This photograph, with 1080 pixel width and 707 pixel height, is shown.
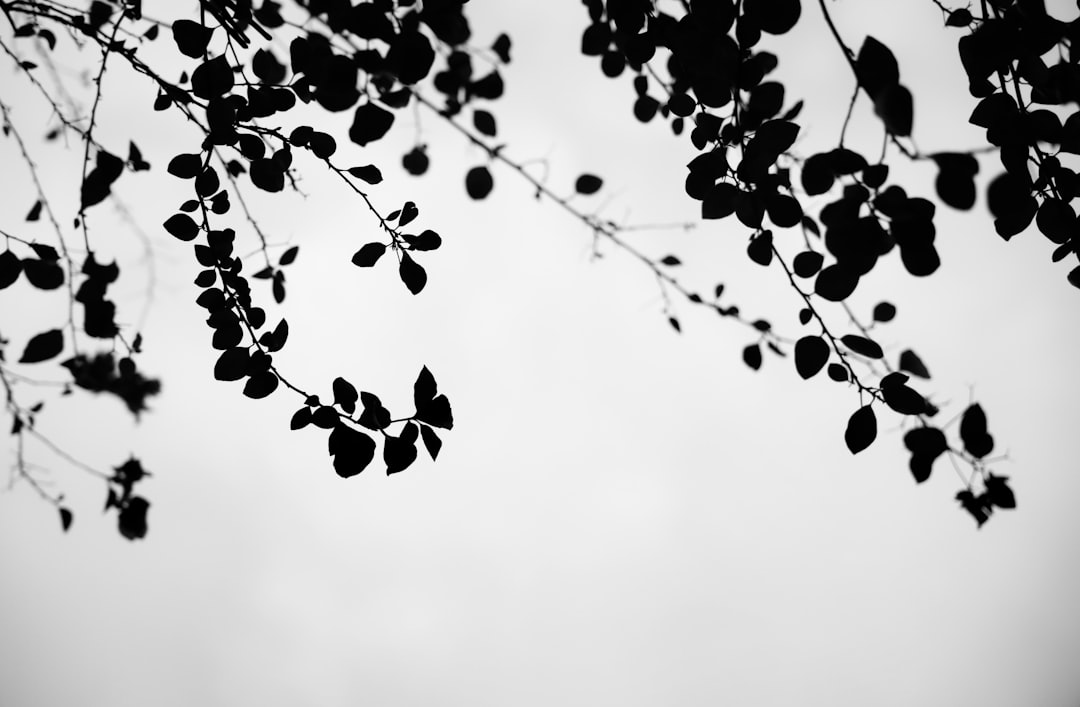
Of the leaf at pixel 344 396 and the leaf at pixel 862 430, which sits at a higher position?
the leaf at pixel 344 396

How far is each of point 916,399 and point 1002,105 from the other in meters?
0.61

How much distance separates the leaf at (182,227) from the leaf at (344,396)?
0.71m

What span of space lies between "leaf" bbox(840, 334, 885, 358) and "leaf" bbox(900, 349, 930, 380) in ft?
0.94

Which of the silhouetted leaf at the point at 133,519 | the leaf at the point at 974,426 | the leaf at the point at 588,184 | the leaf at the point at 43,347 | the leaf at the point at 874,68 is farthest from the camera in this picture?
the leaf at the point at 588,184

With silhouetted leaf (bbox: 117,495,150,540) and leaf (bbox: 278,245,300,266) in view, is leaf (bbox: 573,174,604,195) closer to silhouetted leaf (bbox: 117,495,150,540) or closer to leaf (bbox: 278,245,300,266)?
leaf (bbox: 278,245,300,266)

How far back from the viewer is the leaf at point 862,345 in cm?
113

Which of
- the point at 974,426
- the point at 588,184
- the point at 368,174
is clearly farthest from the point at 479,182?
Result: the point at 974,426

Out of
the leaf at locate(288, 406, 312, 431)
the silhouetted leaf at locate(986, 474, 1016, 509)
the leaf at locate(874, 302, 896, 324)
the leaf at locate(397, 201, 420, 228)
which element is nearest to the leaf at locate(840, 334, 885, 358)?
the silhouetted leaf at locate(986, 474, 1016, 509)

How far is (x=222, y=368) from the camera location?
1.09 metres

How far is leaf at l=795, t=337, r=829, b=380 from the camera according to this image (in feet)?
3.47

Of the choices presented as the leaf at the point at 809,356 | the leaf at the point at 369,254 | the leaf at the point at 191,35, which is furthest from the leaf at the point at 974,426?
the leaf at the point at 191,35

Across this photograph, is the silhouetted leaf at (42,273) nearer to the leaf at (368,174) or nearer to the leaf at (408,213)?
the leaf at (368,174)

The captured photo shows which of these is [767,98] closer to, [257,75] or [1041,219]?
[1041,219]

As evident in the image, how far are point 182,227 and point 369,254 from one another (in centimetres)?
51
